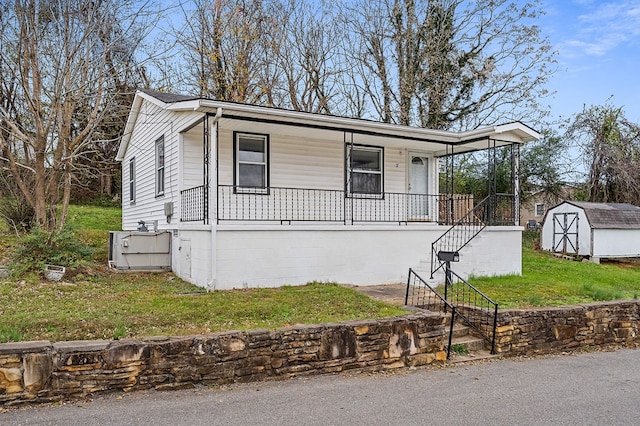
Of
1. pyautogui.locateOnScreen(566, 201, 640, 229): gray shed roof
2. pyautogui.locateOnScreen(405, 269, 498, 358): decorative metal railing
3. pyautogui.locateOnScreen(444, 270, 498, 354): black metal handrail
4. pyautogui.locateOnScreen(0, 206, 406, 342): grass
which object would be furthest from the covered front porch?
pyautogui.locateOnScreen(566, 201, 640, 229): gray shed roof

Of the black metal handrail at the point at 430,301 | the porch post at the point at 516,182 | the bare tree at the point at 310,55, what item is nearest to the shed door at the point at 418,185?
the porch post at the point at 516,182

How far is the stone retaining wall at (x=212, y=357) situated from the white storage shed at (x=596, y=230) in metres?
14.0

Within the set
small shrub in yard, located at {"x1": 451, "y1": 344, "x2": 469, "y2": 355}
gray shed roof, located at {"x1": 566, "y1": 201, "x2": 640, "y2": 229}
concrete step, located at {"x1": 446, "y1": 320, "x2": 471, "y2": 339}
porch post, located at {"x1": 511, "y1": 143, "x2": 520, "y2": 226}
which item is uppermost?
porch post, located at {"x1": 511, "y1": 143, "x2": 520, "y2": 226}

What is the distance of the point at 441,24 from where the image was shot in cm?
2239

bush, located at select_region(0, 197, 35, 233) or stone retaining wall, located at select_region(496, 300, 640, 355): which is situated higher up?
bush, located at select_region(0, 197, 35, 233)

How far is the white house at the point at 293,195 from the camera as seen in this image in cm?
955

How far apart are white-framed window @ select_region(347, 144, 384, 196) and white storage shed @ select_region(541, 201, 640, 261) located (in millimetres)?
9417

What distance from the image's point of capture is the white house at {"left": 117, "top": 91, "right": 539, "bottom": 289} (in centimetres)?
955

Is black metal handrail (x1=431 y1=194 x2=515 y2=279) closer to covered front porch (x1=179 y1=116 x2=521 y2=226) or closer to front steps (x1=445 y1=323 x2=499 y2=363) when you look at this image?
covered front porch (x1=179 y1=116 x2=521 y2=226)

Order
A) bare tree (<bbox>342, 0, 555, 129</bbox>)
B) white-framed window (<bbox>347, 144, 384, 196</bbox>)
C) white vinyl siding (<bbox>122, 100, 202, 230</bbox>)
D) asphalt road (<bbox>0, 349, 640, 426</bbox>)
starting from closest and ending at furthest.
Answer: asphalt road (<bbox>0, 349, 640, 426</bbox>) < white vinyl siding (<bbox>122, 100, 202, 230</bbox>) < white-framed window (<bbox>347, 144, 384, 196</bbox>) < bare tree (<bbox>342, 0, 555, 129</bbox>)

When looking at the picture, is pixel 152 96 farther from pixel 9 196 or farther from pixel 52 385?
pixel 52 385

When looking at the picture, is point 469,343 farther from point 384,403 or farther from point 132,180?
point 132,180

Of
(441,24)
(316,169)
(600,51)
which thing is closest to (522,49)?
(441,24)

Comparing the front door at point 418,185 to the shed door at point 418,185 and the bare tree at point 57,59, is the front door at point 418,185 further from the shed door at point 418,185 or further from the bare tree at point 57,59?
the bare tree at point 57,59
